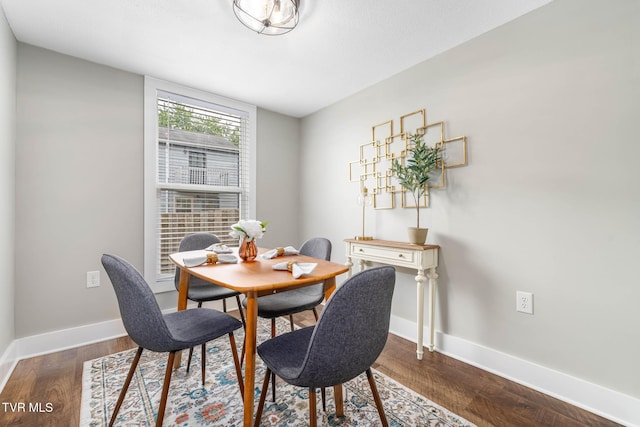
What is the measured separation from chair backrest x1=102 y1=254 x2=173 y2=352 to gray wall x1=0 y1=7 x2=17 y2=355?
1272mm

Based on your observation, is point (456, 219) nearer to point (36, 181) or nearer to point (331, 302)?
point (331, 302)

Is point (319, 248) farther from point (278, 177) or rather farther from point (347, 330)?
point (278, 177)

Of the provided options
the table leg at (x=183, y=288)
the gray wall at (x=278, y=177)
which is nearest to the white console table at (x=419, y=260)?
the table leg at (x=183, y=288)

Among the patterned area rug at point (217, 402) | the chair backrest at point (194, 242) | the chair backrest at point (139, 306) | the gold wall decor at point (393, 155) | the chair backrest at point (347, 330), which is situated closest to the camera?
the chair backrest at point (347, 330)

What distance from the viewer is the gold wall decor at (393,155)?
2178 mm

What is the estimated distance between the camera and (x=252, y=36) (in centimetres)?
202

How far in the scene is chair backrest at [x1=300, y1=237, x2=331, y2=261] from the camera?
2222 millimetres

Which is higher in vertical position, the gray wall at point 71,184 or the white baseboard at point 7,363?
the gray wall at point 71,184

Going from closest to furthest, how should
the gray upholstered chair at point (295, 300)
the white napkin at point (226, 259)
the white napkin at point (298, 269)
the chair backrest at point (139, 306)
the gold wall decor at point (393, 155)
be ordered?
the chair backrest at point (139, 306), the white napkin at point (298, 269), the white napkin at point (226, 259), the gray upholstered chair at point (295, 300), the gold wall decor at point (393, 155)

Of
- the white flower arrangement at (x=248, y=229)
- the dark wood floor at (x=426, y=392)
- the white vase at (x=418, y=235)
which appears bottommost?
the dark wood floor at (x=426, y=392)

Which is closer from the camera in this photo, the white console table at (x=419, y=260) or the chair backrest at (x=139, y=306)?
the chair backrest at (x=139, y=306)

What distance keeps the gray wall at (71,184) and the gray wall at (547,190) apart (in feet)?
8.52

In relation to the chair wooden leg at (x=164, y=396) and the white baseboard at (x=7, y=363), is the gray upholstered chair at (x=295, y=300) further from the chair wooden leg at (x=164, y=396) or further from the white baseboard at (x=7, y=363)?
the white baseboard at (x=7, y=363)

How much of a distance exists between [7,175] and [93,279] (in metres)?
0.97
